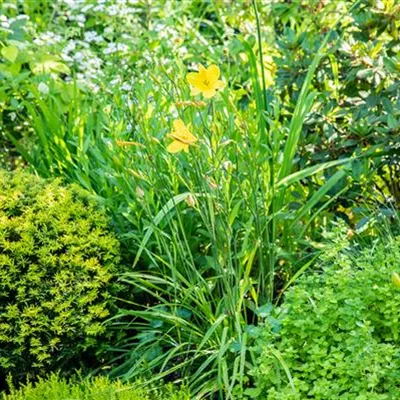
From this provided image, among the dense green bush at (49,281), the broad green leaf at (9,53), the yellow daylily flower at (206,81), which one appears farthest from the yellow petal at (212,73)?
the broad green leaf at (9,53)

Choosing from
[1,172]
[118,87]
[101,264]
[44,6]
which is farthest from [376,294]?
[44,6]

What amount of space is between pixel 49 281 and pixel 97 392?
690mm

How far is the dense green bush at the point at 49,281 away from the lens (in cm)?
390

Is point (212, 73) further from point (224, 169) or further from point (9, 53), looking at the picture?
point (9, 53)

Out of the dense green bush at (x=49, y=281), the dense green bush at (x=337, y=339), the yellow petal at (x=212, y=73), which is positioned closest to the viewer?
the dense green bush at (x=337, y=339)

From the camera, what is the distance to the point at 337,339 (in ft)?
11.0

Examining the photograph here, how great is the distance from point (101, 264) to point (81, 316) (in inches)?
10.4

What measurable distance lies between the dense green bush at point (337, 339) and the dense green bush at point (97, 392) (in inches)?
15.8

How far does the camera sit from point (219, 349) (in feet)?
12.1

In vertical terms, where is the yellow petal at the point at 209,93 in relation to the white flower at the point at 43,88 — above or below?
above

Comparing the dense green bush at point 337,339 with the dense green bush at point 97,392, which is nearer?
the dense green bush at point 337,339

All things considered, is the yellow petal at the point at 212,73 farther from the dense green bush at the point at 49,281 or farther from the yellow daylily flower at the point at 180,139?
the dense green bush at the point at 49,281

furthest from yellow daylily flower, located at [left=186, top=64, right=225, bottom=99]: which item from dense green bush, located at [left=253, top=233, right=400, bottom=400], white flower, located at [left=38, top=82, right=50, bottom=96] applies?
white flower, located at [left=38, top=82, right=50, bottom=96]

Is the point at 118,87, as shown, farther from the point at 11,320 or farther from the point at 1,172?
the point at 11,320
